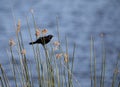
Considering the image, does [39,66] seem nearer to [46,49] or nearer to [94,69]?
[46,49]

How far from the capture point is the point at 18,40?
189cm

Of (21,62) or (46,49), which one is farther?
(46,49)

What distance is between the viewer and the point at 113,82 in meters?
1.89

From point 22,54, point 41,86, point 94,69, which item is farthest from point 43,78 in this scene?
point 94,69

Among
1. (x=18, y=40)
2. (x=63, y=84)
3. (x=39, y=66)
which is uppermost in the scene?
(x=18, y=40)

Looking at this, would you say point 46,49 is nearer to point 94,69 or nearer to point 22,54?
point 22,54

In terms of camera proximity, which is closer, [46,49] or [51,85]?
[51,85]

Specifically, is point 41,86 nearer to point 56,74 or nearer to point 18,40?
point 56,74

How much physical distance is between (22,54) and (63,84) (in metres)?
0.31

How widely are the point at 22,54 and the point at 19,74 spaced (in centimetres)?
12

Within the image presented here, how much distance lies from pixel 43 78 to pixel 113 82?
0.42 metres

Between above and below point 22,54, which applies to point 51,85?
below

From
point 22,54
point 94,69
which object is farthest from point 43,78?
point 94,69

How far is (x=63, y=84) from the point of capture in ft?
6.27
